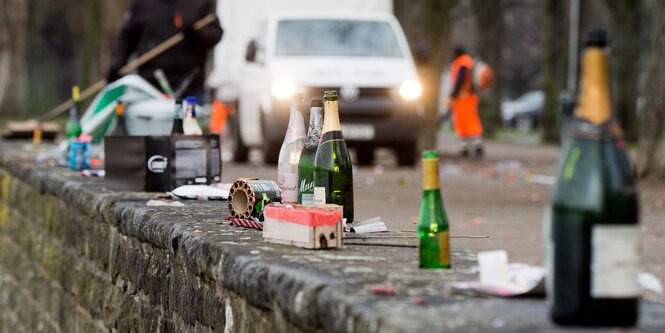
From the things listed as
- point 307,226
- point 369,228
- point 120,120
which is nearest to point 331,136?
point 369,228

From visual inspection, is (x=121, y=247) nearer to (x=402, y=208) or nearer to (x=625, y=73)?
(x=402, y=208)

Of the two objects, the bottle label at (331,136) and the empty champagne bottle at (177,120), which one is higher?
the empty champagne bottle at (177,120)

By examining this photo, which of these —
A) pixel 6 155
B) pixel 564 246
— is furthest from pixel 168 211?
pixel 6 155

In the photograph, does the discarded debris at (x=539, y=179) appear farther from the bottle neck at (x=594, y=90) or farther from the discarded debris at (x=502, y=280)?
the bottle neck at (x=594, y=90)

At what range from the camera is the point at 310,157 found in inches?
144

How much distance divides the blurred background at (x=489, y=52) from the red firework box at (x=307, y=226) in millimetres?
959

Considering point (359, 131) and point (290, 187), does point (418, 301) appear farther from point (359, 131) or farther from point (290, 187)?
point (359, 131)

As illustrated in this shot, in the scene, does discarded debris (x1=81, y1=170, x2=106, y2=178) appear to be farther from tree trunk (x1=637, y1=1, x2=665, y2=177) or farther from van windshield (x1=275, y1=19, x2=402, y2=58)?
tree trunk (x1=637, y1=1, x2=665, y2=177)

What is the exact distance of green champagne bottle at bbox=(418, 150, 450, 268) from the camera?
102 inches

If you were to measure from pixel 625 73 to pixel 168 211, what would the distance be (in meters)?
24.3

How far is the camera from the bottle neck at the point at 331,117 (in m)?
3.40

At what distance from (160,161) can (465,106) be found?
13577mm

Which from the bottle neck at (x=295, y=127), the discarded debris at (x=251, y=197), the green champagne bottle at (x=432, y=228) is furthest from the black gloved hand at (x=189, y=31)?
the green champagne bottle at (x=432, y=228)

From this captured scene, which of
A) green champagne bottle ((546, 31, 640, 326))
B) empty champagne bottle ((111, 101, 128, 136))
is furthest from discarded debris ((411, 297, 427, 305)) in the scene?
empty champagne bottle ((111, 101, 128, 136))
